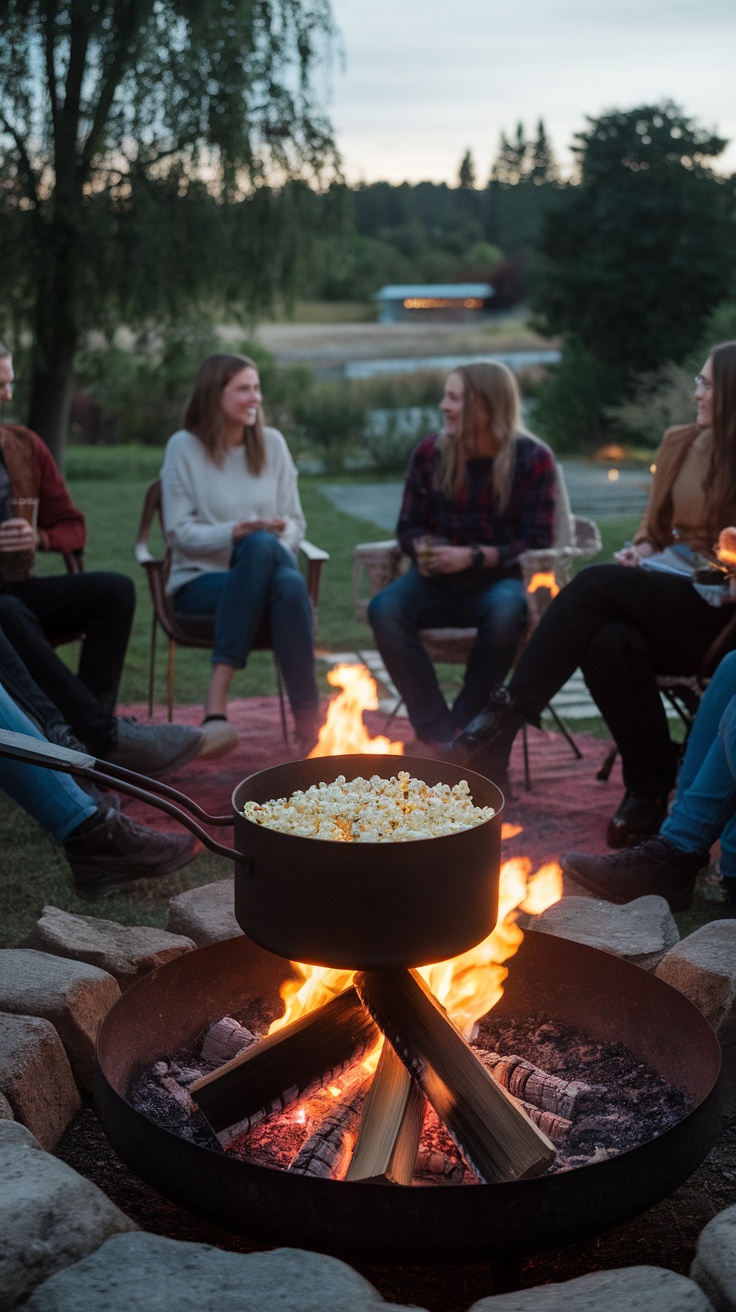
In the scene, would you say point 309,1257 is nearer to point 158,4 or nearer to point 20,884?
point 20,884

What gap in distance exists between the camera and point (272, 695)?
5.30 m

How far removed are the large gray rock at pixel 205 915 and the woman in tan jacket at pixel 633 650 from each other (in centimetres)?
111

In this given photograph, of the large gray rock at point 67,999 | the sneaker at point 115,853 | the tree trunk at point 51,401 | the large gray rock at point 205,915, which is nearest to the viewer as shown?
the large gray rock at point 67,999

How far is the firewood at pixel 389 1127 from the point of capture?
A: 1.71m

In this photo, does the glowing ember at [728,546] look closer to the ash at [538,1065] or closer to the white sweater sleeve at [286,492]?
the ash at [538,1065]

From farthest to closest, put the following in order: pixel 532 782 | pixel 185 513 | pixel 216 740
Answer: pixel 185 513 < pixel 532 782 < pixel 216 740

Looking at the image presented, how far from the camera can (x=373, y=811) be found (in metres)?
1.90

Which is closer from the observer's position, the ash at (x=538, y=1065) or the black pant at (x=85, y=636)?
the ash at (x=538, y=1065)

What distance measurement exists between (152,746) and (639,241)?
20.4 metres

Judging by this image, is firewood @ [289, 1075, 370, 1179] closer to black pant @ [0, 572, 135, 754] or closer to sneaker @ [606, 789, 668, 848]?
sneaker @ [606, 789, 668, 848]

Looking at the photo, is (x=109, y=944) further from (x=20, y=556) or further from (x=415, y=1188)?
(x=20, y=556)

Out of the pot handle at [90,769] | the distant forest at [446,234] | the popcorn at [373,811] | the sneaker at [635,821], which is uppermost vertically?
the distant forest at [446,234]

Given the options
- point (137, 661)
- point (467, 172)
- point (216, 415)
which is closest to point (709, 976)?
point (216, 415)

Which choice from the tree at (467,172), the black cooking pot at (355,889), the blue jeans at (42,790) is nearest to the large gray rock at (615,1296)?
the black cooking pot at (355,889)
